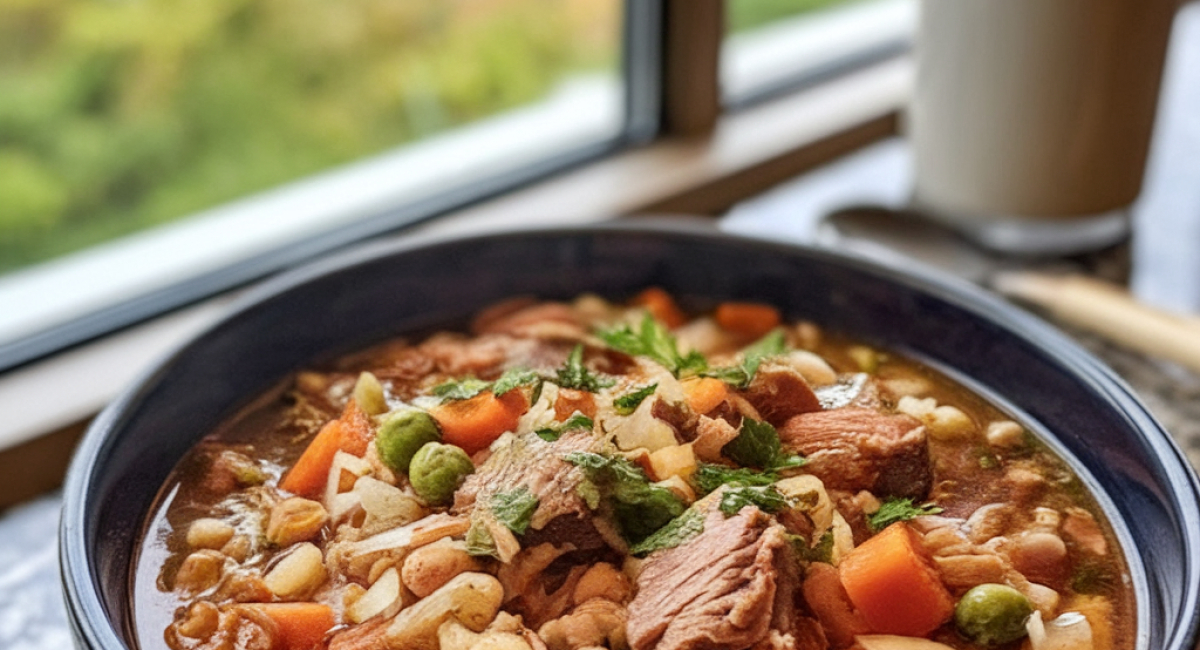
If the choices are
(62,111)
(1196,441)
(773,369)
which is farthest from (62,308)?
(1196,441)

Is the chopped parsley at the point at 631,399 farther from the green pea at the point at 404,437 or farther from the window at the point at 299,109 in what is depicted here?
the window at the point at 299,109

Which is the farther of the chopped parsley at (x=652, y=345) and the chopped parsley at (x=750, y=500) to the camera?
the chopped parsley at (x=652, y=345)

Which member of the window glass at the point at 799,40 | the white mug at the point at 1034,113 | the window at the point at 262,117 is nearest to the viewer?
the white mug at the point at 1034,113

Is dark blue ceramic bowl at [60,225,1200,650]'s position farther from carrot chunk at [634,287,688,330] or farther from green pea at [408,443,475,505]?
green pea at [408,443,475,505]

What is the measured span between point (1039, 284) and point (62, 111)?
247cm

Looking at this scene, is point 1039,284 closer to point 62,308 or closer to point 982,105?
point 982,105

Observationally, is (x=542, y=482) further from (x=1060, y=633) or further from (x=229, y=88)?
(x=229, y=88)

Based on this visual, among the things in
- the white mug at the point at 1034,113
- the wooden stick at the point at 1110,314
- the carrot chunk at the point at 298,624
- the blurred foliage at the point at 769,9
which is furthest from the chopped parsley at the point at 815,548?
the blurred foliage at the point at 769,9

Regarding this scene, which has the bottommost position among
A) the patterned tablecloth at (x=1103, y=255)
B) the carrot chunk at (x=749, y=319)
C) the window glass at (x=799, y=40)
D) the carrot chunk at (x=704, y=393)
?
the patterned tablecloth at (x=1103, y=255)

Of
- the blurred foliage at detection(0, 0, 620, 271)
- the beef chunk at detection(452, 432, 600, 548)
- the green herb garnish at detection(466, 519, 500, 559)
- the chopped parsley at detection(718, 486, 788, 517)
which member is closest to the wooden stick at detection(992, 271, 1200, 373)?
the chopped parsley at detection(718, 486, 788, 517)

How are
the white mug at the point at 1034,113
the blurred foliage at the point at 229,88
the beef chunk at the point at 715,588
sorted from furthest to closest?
the blurred foliage at the point at 229,88 < the white mug at the point at 1034,113 < the beef chunk at the point at 715,588

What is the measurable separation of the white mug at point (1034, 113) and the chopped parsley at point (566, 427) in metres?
1.04

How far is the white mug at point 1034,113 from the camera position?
1.80 metres

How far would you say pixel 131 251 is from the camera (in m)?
2.22
